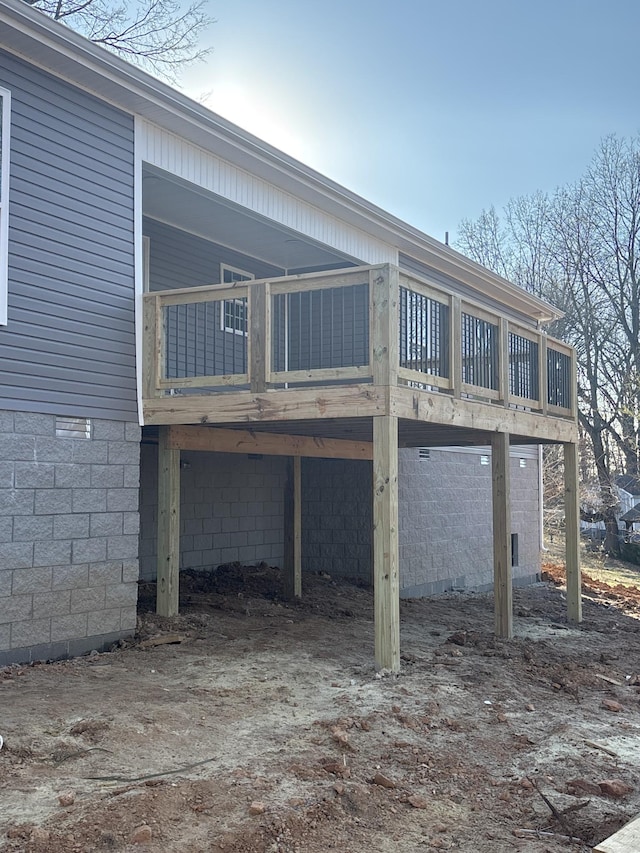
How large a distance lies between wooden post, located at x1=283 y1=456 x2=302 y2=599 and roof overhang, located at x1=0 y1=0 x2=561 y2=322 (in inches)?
140

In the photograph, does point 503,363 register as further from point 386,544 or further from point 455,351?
point 386,544

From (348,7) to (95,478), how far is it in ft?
45.7

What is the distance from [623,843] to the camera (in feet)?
11.7

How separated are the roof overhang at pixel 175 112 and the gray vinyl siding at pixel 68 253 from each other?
6.7 inches

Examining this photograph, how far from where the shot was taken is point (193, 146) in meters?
8.96

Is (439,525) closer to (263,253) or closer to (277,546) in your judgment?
(277,546)

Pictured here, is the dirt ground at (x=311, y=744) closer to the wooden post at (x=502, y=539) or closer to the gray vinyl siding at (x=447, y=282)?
the wooden post at (x=502, y=539)

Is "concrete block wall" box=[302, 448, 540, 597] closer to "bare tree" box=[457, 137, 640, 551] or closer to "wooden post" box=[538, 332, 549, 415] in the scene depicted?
"wooden post" box=[538, 332, 549, 415]

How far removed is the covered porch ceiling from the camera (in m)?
9.45

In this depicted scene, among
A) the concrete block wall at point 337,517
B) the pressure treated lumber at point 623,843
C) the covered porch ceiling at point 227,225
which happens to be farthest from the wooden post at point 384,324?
the concrete block wall at point 337,517

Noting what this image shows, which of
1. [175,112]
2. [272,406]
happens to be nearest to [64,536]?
[272,406]

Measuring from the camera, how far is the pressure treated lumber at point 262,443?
8898 mm

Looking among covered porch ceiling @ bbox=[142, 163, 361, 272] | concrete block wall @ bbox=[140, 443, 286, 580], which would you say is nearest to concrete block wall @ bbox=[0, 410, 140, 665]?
concrete block wall @ bbox=[140, 443, 286, 580]

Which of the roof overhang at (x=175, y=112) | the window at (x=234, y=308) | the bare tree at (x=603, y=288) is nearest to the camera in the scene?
the roof overhang at (x=175, y=112)
